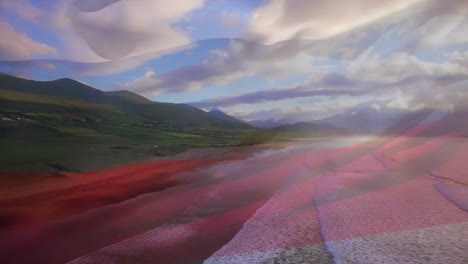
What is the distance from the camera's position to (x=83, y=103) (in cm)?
256

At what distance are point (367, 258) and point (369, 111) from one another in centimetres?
133

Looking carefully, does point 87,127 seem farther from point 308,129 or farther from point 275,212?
point 308,129

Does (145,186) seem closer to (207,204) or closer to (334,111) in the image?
(207,204)

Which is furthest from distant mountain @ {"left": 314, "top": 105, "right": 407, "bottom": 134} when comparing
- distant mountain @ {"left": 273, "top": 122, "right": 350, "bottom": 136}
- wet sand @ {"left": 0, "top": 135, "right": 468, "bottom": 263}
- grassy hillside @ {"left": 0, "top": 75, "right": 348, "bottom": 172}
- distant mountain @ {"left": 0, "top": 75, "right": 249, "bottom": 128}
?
distant mountain @ {"left": 0, "top": 75, "right": 249, "bottom": 128}

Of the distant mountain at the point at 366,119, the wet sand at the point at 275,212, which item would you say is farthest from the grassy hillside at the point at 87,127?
the distant mountain at the point at 366,119

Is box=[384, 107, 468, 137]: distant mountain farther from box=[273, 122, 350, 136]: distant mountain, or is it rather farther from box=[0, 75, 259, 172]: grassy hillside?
box=[0, 75, 259, 172]: grassy hillside

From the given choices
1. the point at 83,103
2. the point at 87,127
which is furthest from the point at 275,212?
the point at 83,103

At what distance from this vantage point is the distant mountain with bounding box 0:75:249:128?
7.97 feet

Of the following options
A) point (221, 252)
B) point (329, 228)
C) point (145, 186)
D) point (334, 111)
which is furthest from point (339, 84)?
point (145, 186)

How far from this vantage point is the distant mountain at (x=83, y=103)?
243 cm

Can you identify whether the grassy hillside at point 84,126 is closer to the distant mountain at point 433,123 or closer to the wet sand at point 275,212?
the wet sand at point 275,212

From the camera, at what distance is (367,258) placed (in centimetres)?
226

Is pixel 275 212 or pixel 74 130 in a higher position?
pixel 74 130

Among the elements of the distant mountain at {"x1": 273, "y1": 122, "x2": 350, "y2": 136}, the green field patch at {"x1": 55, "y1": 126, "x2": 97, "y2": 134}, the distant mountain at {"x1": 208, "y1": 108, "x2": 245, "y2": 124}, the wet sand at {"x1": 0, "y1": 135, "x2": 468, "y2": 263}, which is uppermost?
the distant mountain at {"x1": 208, "y1": 108, "x2": 245, "y2": 124}
